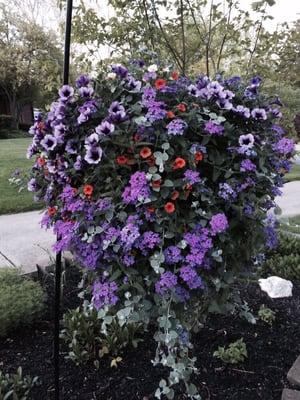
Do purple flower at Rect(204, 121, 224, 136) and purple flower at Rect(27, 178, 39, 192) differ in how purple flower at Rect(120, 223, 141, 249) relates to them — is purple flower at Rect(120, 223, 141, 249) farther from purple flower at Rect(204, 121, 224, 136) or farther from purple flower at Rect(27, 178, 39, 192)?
purple flower at Rect(27, 178, 39, 192)

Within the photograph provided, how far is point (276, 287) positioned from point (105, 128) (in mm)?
1837

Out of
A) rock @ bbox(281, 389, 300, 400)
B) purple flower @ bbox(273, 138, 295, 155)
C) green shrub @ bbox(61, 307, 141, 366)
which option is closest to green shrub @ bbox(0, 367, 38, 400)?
Result: green shrub @ bbox(61, 307, 141, 366)

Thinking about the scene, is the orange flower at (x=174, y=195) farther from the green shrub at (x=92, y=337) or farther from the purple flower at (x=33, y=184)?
the green shrub at (x=92, y=337)

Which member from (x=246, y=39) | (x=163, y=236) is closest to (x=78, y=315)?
(x=163, y=236)

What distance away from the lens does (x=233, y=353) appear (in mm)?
2051

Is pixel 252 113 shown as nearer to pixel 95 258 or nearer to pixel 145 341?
pixel 95 258

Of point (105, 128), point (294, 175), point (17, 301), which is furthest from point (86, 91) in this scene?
point (294, 175)

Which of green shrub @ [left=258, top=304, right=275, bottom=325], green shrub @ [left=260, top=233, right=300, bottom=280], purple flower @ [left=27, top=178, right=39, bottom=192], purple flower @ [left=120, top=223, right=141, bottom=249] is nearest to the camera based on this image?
purple flower @ [left=120, top=223, right=141, bottom=249]

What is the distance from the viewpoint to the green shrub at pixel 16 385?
1778 millimetres

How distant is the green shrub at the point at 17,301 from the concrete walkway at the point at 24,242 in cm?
35

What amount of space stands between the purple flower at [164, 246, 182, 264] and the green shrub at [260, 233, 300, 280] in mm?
1761

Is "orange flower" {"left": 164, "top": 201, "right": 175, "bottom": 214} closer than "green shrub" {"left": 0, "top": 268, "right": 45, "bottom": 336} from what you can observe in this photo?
Yes

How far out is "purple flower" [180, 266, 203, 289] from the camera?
1387mm

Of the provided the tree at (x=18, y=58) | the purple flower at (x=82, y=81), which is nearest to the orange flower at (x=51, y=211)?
the purple flower at (x=82, y=81)
